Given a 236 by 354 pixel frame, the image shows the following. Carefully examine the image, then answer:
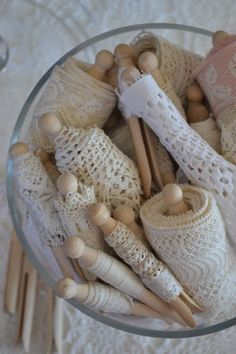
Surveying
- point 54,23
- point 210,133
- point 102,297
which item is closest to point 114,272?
point 102,297

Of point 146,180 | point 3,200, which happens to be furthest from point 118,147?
point 3,200

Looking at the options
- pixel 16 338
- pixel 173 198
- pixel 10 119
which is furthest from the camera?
pixel 10 119

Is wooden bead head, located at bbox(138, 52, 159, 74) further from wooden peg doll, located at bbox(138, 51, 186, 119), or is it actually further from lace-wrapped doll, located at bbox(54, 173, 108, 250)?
lace-wrapped doll, located at bbox(54, 173, 108, 250)

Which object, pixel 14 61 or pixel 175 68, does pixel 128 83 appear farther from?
pixel 14 61

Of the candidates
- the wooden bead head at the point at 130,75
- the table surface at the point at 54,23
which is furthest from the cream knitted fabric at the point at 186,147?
the table surface at the point at 54,23

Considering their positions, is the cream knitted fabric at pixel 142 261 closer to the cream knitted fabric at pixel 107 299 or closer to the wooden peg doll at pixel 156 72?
the cream knitted fabric at pixel 107 299

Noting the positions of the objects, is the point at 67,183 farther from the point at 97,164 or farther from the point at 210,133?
the point at 210,133
